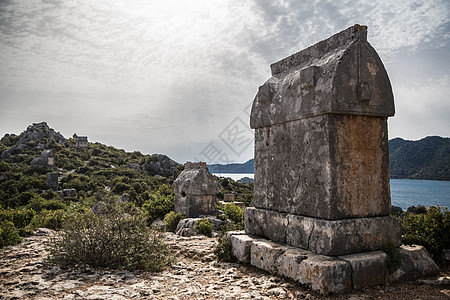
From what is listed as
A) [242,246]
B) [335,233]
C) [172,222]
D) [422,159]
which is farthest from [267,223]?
[422,159]

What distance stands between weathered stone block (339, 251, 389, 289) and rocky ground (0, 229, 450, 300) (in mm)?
81

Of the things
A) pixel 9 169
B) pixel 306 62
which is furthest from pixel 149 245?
pixel 9 169

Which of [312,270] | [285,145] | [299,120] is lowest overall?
[312,270]

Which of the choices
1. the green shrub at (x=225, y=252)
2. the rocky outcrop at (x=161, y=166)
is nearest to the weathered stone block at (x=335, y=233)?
the green shrub at (x=225, y=252)

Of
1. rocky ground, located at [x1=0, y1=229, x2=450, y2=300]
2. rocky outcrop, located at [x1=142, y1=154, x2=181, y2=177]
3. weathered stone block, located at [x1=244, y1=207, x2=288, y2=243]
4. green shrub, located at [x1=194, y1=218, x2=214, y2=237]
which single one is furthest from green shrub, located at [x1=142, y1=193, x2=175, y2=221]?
rocky outcrop, located at [x1=142, y1=154, x2=181, y2=177]

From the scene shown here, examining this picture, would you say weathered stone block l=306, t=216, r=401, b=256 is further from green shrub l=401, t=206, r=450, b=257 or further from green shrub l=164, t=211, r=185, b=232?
green shrub l=164, t=211, r=185, b=232

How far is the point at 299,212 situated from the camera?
391cm

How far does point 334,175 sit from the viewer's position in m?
3.51

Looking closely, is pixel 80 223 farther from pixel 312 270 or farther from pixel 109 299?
pixel 312 270

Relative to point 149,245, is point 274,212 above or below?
above

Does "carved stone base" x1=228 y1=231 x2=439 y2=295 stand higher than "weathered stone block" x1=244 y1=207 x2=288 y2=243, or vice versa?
"weathered stone block" x1=244 y1=207 x2=288 y2=243

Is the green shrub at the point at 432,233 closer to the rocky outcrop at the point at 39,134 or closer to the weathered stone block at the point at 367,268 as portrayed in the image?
the weathered stone block at the point at 367,268

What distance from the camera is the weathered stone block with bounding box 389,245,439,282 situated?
3.48m

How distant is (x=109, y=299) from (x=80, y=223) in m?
1.76
